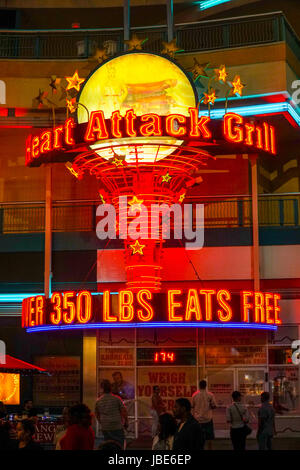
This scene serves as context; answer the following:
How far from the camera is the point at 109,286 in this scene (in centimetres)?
2608

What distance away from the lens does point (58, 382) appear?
26.8 metres


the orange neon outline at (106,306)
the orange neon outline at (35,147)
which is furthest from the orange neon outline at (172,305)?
the orange neon outline at (35,147)

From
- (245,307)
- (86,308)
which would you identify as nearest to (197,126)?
(245,307)

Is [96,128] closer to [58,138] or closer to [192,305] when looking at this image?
[58,138]

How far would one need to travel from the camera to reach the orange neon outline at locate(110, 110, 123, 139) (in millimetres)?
22469

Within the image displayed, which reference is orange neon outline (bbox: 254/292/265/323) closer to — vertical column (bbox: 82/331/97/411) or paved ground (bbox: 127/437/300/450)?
paved ground (bbox: 127/437/300/450)

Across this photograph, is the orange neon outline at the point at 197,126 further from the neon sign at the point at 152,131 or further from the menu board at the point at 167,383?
the menu board at the point at 167,383

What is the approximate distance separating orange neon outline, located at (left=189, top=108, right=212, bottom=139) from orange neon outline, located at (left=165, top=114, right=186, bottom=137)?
0.28m

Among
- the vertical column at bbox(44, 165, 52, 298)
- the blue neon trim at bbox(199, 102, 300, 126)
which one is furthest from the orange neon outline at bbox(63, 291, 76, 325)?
the blue neon trim at bbox(199, 102, 300, 126)

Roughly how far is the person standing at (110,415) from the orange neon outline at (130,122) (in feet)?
26.6

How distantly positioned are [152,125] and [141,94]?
4.34 ft

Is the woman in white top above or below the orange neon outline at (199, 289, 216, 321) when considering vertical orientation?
below

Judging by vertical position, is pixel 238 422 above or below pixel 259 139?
below
